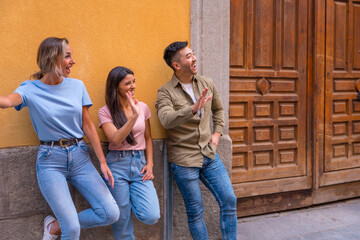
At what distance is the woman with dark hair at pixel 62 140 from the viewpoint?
2.64 meters

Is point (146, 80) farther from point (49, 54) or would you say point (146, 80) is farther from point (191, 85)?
point (49, 54)

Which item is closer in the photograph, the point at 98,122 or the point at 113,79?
the point at 113,79

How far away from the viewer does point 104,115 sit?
9.99 feet

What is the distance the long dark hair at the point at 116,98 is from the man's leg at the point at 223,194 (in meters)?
0.71

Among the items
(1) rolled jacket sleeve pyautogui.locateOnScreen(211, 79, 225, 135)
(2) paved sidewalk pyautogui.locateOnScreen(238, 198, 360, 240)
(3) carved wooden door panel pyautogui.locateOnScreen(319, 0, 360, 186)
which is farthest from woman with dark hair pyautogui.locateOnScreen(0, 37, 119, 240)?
(3) carved wooden door panel pyautogui.locateOnScreen(319, 0, 360, 186)

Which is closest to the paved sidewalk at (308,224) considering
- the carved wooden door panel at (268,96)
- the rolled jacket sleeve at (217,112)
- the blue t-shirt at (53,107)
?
the carved wooden door panel at (268,96)

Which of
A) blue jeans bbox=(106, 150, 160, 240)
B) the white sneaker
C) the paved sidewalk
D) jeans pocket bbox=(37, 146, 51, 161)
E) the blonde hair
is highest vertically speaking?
the blonde hair

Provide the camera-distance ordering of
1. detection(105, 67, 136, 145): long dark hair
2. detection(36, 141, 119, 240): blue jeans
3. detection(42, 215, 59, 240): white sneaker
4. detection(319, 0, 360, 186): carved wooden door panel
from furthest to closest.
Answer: detection(319, 0, 360, 186): carved wooden door panel < detection(105, 67, 136, 145): long dark hair < detection(42, 215, 59, 240): white sneaker < detection(36, 141, 119, 240): blue jeans

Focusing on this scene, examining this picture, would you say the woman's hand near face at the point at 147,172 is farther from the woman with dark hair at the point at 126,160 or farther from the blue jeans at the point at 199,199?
the blue jeans at the point at 199,199

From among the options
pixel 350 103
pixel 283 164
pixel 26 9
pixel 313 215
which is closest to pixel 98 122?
pixel 26 9

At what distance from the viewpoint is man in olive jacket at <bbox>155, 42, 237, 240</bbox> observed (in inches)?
124

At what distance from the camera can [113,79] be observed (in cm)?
307

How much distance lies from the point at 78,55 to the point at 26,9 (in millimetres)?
534

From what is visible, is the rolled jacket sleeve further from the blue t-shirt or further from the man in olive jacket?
the blue t-shirt
